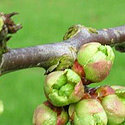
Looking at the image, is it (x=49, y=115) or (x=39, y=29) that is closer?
(x=49, y=115)

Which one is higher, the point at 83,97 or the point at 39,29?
the point at 83,97

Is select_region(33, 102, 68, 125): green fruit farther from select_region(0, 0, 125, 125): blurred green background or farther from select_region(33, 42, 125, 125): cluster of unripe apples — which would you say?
select_region(0, 0, 125, 125): blurred green background

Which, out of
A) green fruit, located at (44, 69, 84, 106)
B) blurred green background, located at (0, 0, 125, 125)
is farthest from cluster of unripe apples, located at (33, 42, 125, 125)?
blurred green background, located at (0, 0, 125, 125)

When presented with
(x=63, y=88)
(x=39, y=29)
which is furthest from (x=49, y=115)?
(x=39, y=29)

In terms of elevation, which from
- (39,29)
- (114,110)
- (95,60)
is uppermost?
(95,60)

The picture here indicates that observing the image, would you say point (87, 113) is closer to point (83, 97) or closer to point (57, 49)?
point (83, 97)

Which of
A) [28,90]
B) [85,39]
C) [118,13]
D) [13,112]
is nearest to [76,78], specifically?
[85,39]

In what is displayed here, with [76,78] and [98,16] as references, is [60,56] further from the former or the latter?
[98,16]
